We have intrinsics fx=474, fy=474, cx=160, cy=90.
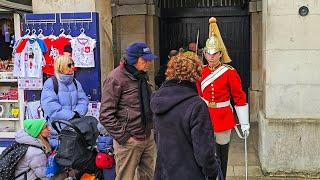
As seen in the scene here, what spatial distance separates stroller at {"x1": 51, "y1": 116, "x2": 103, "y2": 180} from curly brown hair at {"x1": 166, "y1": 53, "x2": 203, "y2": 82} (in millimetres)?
1327

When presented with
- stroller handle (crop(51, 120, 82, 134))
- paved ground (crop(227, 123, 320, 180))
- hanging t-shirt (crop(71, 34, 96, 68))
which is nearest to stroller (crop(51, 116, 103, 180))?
stroller handle (crop(51, 120, 82, 134))

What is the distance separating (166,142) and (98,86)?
2.46 meters

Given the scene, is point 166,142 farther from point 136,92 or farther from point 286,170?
point 286,170

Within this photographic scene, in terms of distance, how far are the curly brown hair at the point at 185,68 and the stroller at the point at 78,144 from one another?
4.35ft

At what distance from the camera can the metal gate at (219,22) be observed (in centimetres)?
1113

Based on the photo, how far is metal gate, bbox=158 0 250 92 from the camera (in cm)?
1113

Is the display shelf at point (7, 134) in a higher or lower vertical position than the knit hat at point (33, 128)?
lower

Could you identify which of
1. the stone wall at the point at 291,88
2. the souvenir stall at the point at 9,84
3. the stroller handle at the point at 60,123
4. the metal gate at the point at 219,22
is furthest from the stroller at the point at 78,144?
the metal gate at the point at 219,22

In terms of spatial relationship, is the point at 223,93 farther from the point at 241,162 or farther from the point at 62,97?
the point at 241,162

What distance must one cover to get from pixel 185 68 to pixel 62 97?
74.1 inches

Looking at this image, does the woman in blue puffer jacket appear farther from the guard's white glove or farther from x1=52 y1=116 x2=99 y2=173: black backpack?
the guard's white glove

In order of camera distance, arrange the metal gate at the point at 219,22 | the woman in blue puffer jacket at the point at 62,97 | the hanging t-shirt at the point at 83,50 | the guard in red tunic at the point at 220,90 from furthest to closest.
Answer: the metal gate at the point at 219,22, the hanging t-shirt at the point at 83,50, the guard in red tunic at the point at 220,90, the woman in blue puffer jacket at the point at 62,97

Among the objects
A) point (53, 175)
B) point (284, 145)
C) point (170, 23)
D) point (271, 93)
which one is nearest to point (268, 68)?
point (271, 93)

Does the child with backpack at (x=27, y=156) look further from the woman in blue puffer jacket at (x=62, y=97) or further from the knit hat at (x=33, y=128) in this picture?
the woman in blue puffer jacket at (x=62, y=97)
